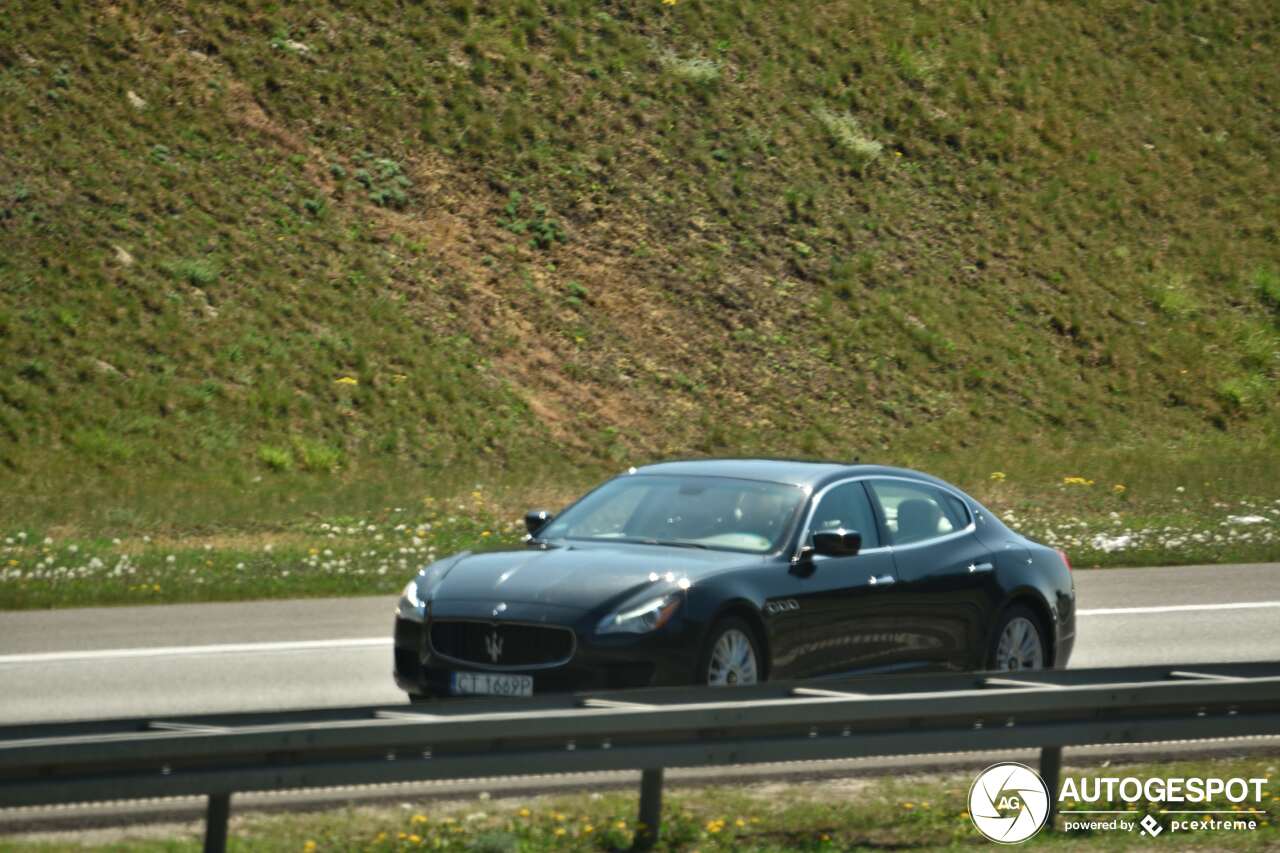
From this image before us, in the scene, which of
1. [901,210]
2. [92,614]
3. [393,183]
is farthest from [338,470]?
[901,210]

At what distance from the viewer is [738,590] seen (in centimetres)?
930

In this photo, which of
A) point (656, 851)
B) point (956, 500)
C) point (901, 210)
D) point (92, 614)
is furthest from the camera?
point (901, 210)

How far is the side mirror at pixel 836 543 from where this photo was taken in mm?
9859

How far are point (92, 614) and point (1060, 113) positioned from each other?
1282 inches

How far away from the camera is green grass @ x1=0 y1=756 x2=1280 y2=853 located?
7.24 meters

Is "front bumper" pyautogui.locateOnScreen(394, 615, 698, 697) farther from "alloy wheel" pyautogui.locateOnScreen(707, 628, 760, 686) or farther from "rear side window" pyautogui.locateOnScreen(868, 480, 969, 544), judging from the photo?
"rear side window" pyautogui.locateOnScreen(868, 480, 969, 544)

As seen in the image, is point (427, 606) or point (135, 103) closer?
point (427, 606)

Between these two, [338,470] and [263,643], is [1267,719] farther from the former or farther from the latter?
[338,470]

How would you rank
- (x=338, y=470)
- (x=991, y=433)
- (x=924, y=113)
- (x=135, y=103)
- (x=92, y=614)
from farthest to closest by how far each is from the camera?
(x=924, y=113) < (x=991, y=433) < (x=135, y=103) < (x=338, y=470) < (x=92, y=614)

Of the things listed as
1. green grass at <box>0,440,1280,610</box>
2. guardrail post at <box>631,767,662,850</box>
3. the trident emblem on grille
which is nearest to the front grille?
the trident emblem on grille

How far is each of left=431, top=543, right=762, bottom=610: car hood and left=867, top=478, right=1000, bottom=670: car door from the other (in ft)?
4.09

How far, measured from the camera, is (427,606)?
9.42 m

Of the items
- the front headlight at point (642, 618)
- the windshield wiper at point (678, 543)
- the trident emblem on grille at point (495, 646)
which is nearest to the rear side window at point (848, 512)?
the windshield wiper at point (678, 543)

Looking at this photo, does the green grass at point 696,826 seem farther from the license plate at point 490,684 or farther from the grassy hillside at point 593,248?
the grassy hillside at point 593,248
